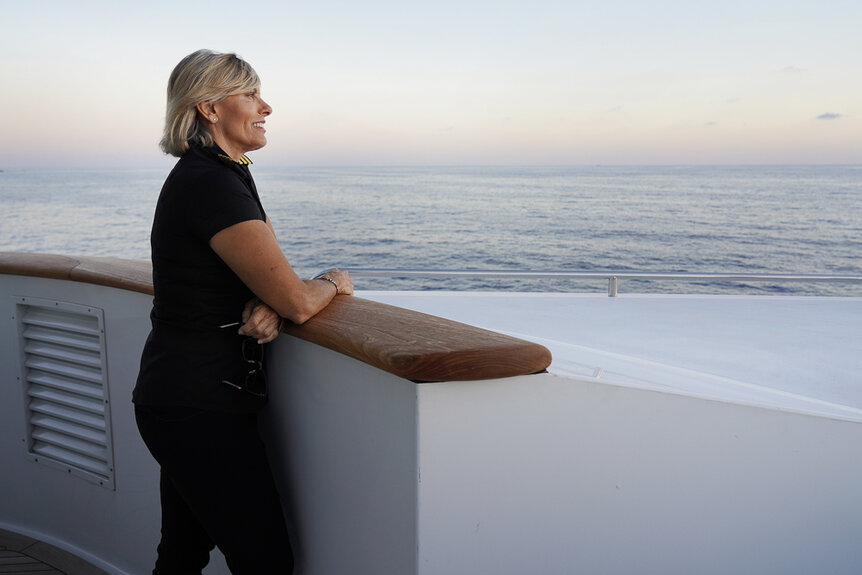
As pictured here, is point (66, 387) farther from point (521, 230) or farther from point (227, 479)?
point (521, 230)

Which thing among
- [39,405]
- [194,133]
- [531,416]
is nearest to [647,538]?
[531,416]

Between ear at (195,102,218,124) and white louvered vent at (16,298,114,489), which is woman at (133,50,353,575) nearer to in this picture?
ear at (195,102,218,124)

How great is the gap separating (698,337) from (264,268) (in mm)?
2898

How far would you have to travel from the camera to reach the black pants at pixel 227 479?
1.09m

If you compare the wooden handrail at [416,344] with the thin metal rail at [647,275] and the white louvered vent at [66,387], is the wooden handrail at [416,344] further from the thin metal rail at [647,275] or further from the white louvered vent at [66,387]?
the thin metal rail at [647,275]

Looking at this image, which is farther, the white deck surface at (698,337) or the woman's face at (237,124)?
the white deck surface at (698,337)

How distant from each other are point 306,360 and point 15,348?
131cm

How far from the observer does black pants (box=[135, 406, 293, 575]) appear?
1.09 m

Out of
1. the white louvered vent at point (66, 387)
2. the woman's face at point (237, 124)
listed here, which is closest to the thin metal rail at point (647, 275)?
the white louvered vent at point (66, 387)

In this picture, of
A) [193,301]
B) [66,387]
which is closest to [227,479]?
[193,301]

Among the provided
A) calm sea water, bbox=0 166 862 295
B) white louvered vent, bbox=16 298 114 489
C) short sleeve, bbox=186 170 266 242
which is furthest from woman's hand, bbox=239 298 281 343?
calm sea water, bbox=0 166 862 295

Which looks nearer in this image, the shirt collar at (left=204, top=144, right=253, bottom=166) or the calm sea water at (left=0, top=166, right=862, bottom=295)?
the shirt collar at (left=204, top=144, right=253, bottom=166)

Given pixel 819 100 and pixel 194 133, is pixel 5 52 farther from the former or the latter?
pixel 819 100

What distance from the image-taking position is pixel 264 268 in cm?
99
